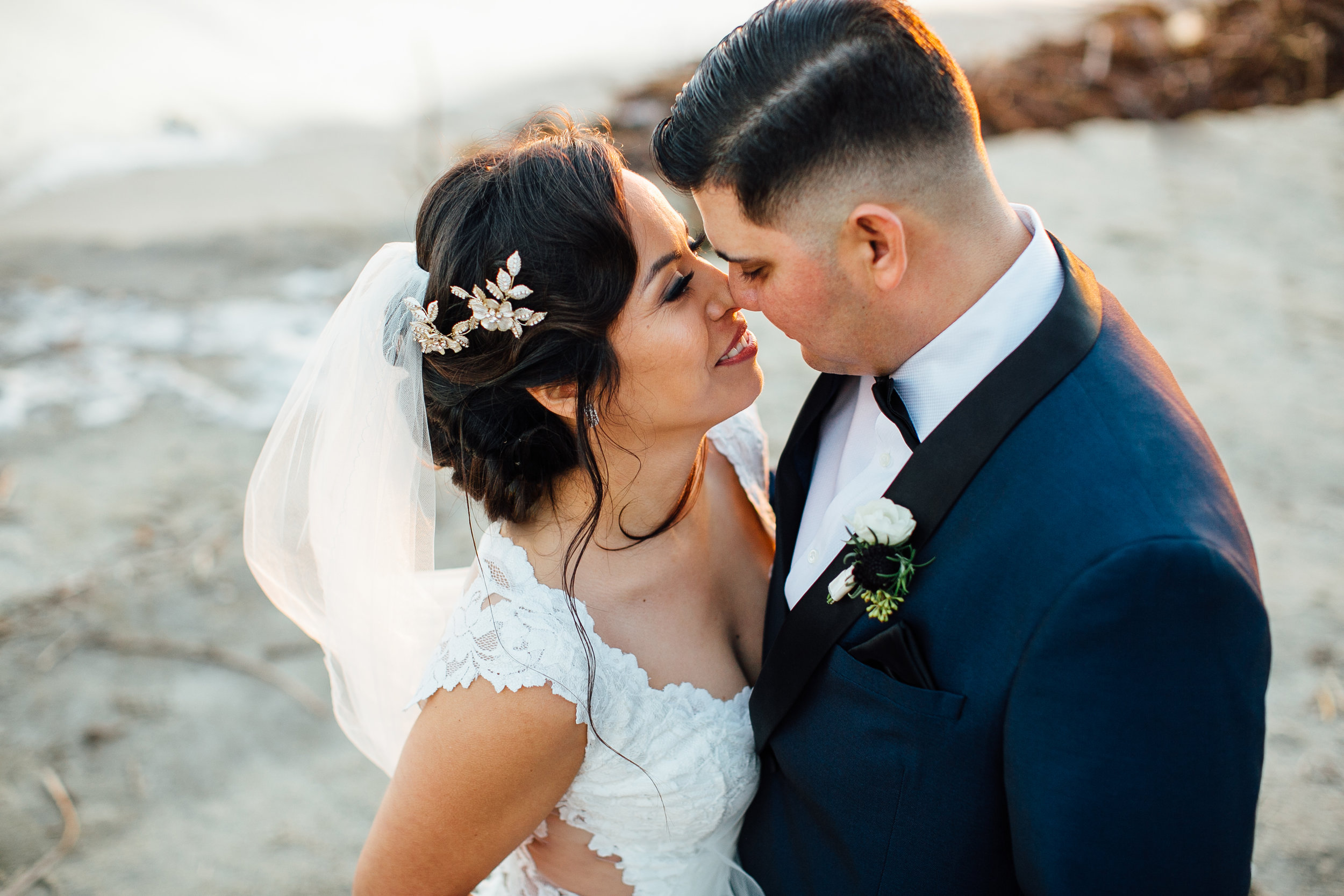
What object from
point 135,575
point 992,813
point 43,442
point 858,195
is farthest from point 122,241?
point 992,813

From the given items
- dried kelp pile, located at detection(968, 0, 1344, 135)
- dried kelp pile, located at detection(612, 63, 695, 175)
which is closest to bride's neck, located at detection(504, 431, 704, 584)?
dried kelp pile, located at detection(612, 63, 695, 175)

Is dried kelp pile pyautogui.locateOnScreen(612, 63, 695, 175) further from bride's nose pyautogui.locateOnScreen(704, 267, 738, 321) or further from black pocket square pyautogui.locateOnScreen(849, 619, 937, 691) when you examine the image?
black pocket square pyautogui.locateOnScreen(849, 619, 937, 691)

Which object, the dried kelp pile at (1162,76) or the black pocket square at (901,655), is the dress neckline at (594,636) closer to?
the black pocket square at (901,655)

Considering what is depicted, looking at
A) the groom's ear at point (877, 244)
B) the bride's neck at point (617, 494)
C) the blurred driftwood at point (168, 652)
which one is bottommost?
the blurred driftwood at point (168, 652)

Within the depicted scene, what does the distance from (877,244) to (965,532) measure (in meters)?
0.61

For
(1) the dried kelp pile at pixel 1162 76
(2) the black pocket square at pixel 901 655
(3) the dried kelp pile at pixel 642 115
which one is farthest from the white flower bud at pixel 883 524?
(1) the dried kelp pile at pixel 1162 76

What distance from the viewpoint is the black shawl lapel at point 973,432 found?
5.46ft

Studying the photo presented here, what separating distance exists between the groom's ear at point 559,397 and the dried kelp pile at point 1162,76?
296 inches

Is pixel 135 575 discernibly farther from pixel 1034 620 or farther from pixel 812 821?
pixel 1034 620

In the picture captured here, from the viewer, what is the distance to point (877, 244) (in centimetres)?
184

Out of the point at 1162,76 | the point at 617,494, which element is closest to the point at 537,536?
the point at 617,494

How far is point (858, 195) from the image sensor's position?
1811 mm

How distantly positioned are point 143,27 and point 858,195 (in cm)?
1293

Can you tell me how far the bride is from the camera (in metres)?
1.97
